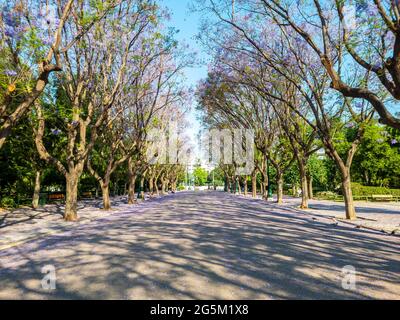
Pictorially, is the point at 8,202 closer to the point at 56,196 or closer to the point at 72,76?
the point at 56,196

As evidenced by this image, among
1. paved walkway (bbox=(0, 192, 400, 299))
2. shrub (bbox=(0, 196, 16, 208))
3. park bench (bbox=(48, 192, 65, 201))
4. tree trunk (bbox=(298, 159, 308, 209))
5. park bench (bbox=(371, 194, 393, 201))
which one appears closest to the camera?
paved walkway (bbox=(0, 192, 400, 299))

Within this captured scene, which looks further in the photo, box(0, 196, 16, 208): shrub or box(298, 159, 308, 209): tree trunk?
box(0, 196, 16, 208): shrub

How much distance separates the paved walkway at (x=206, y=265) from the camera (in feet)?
16.4

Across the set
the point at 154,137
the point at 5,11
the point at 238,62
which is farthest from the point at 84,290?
the point at 154,137

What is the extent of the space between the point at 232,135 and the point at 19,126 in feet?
81.2

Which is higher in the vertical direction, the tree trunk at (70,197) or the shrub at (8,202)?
the tree trunk at (70,197)

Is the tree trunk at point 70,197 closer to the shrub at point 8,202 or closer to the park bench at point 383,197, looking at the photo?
the shrub at point 8,202

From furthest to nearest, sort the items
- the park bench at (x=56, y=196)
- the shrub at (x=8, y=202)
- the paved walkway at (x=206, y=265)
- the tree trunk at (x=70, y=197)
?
the park bench at (x=56, y=196) → the shrub at (x=8, y=202) → the tree trunk at (x=70, y=197) → the paved walkway at (x=206, y=265)

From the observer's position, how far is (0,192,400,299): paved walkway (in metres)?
5.01

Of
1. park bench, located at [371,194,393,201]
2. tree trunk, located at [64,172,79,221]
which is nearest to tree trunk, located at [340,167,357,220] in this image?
tree trunk, located at [64,172,79,221]
